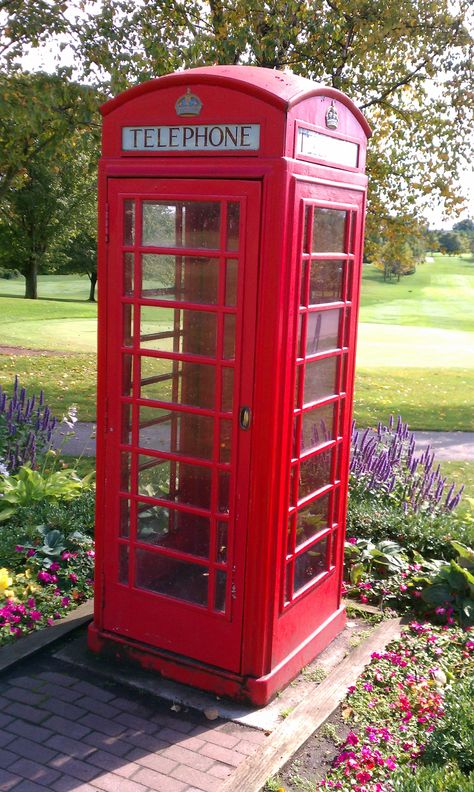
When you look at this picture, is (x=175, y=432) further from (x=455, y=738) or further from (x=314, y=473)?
(x=455, y=738)

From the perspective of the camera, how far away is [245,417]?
139 inches

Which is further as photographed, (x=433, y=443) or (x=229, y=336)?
(x=433, y=443)

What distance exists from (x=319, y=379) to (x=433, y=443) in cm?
724

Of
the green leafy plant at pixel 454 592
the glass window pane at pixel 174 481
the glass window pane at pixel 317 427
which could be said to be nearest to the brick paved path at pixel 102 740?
the glass window pane at pixel 174 481

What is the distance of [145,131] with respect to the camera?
142 inches

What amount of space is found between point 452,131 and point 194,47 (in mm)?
5154

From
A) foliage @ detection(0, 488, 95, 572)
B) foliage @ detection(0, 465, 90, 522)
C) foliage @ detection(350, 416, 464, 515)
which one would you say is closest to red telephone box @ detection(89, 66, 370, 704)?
foliage @ detection(0, 488, 95, 572)

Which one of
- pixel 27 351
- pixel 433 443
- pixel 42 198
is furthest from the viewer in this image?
pixel 42 198

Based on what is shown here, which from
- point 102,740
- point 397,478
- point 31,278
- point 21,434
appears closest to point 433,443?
point 397,478

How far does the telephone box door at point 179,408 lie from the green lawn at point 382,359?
→ 21cm

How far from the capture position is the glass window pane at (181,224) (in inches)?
138

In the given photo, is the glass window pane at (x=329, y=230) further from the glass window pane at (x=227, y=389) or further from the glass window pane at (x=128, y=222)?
the glass window pane at (x=128, y=222)

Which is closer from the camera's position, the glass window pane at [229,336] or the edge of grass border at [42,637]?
the glass window pane at [229,336]

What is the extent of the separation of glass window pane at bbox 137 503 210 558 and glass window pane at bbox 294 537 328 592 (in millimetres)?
527
